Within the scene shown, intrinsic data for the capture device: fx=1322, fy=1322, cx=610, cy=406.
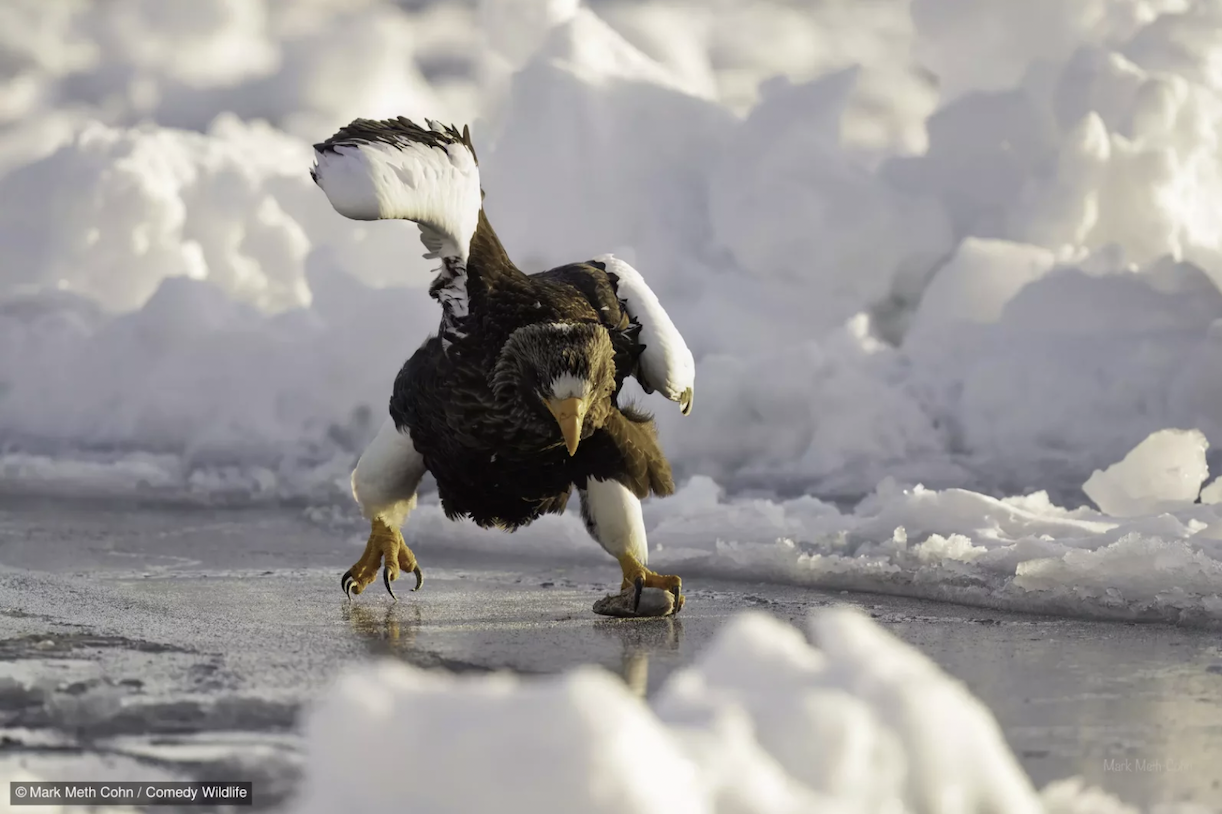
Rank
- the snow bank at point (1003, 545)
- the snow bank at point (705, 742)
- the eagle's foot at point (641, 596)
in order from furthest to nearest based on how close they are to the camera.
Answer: the eagle's foot at point (641, 596) → the snow bank at point (1003, 545) → the snow bank at point (705, 742)

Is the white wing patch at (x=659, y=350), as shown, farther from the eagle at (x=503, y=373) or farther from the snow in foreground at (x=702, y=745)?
the snow in foreground at (x=702, y=745)

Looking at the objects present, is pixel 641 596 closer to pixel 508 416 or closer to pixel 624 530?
pixel 624 530

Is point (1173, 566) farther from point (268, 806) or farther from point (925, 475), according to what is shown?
point (925, 475)

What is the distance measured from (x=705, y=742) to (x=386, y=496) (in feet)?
10.5

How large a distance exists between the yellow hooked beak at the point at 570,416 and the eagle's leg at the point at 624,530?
2.14 ft

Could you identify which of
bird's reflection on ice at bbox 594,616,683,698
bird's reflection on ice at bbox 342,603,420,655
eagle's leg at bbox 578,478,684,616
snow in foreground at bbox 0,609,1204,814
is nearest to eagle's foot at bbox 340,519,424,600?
bird's reflection on ice at bbox 342,603,420,655

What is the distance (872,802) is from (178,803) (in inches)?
47.7

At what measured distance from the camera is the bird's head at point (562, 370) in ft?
14.2

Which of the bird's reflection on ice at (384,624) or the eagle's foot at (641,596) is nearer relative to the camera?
the bird's reflection on ice at (384,624)

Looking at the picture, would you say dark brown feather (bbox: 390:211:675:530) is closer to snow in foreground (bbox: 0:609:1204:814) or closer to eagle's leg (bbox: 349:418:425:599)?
eagle's leg (bbox: 349:418:425:599)

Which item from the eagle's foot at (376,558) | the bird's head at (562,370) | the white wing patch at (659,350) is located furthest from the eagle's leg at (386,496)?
the white wing patch at (659,350)

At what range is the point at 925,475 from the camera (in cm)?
1015

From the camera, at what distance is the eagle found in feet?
14.8

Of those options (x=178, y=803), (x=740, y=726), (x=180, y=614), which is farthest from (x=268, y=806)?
(x=180, y=614)
